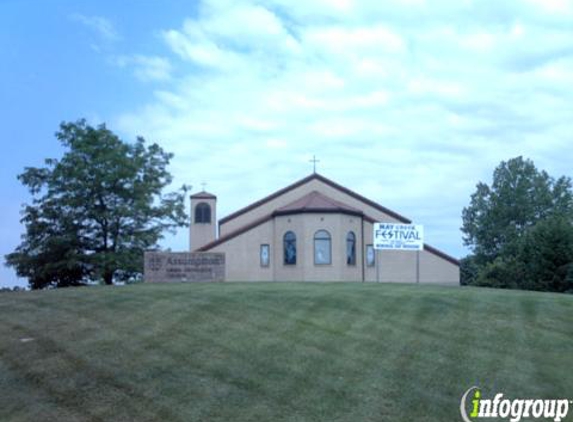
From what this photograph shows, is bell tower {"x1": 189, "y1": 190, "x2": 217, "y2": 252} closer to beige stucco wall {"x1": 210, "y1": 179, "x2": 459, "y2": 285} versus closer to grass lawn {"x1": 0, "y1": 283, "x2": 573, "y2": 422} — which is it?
beige stucco wall {"x1": 210, "y1": 179, "x2": 459, "y2": 285}

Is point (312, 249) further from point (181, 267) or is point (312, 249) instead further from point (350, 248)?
point (181, 267)

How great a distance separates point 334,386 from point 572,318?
918 cm

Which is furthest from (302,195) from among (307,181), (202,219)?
(202,219)

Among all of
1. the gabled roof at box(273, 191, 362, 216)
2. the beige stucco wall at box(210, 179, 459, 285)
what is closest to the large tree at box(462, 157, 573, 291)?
the beige stucco wall at box(210, 179, 459, 285)

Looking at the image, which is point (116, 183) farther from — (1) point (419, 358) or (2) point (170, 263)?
(1) point (419, 358)

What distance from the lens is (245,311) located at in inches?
664

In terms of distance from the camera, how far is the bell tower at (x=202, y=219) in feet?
162

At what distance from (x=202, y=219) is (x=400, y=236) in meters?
20.1

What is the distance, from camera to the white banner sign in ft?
109

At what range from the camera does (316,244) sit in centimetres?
3816

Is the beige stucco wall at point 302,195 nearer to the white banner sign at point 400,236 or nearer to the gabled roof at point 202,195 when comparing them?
the gabled roof at point 202,195

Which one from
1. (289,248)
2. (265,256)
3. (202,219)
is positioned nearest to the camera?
(289,248)

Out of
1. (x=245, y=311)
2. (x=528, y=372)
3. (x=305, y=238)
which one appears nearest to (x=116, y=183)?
(x=305, y=238)

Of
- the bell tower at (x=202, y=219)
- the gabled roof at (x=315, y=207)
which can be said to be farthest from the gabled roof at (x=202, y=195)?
the gabled roof at (x=315, y=207)
